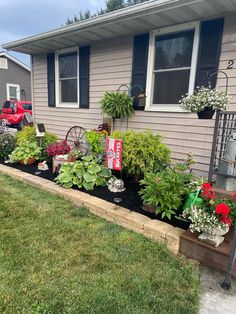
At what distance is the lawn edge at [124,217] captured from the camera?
2236 millimetres

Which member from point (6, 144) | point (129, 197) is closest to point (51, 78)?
Result: point (6, 144)

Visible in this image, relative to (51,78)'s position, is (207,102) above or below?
below

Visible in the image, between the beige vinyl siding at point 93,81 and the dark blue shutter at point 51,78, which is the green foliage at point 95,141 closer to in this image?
the beige vinyl siding at point 93,81

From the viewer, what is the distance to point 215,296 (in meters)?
1.71

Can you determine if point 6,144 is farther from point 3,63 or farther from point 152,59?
point 3,63

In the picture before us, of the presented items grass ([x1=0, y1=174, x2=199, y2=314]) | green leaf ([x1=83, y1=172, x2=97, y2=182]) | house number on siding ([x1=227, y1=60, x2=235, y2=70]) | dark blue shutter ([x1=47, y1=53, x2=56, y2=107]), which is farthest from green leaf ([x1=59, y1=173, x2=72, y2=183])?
dark blue shutter ([x1=47, y1=53, x2=56, y2=107])

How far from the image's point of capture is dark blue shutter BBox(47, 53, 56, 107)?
560 cm

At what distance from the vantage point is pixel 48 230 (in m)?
2.42

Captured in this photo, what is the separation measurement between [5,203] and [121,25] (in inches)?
127

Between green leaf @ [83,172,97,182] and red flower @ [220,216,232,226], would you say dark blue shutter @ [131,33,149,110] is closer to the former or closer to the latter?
green leaf @ [83,172,97,182]

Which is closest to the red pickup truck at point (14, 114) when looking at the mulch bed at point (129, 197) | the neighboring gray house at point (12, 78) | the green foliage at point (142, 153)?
the neighboring gray house at point (12, 78)

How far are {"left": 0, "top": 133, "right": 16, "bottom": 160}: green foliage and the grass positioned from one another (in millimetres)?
2792

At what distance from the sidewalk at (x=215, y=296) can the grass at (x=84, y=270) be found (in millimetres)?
62

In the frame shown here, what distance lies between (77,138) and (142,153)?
2477mm
